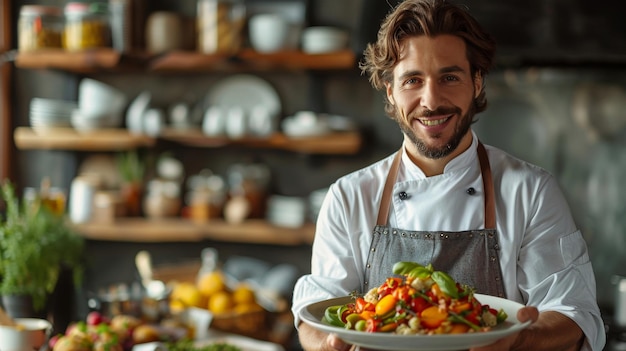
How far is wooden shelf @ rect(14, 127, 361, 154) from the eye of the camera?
4.33 meters

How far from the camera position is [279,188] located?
4.73 meters

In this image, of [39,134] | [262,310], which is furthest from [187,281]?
[39,134]

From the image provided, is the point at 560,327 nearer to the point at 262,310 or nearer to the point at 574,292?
the point at 574,292

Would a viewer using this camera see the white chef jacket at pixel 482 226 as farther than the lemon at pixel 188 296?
No

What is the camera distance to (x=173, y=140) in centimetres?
459

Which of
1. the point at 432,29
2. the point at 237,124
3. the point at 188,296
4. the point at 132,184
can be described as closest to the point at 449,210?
the point at 432,29

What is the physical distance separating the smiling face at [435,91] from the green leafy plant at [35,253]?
1.39 m

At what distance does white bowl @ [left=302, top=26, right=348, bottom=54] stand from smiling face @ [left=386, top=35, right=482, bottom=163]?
7.88 ft

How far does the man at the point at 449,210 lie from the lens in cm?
184

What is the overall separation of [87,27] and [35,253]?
1.96m

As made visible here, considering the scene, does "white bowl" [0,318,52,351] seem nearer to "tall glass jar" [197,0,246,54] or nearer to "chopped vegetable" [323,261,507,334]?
"chopped vegetable" [323,261,507,334]

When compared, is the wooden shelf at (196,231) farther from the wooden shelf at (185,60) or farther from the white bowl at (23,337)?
the white bowl at (23,337)

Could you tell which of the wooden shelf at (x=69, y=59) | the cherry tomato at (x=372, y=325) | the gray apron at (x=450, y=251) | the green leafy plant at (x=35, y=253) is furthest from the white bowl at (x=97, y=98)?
the cherry tomato at (x=372, y=325)

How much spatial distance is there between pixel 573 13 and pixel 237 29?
1.62 metres
